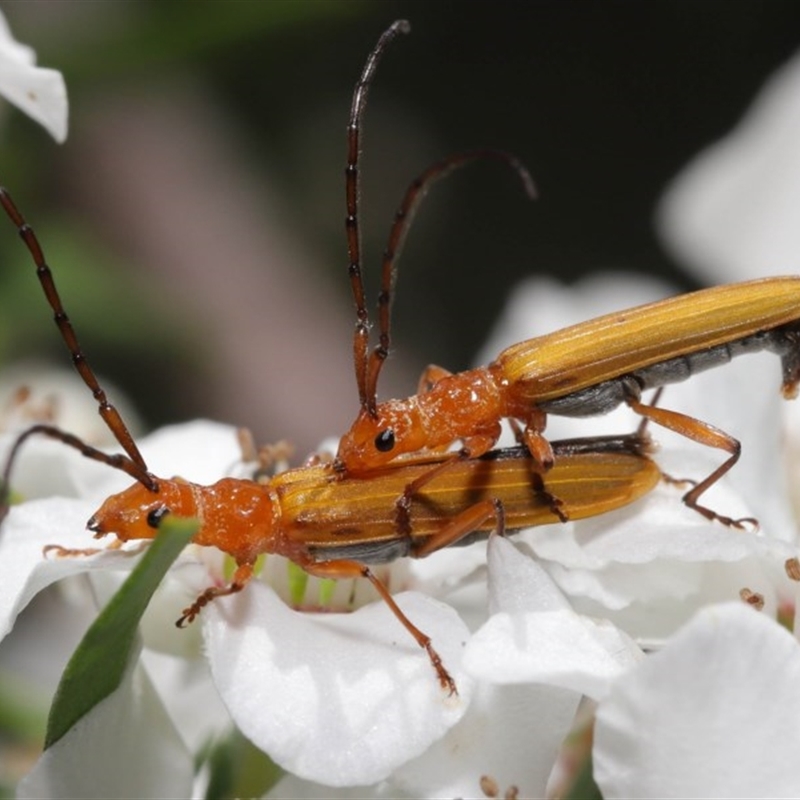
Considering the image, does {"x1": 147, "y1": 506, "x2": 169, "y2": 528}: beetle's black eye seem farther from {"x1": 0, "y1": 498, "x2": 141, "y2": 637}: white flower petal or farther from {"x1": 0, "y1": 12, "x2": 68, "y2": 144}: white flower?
{"x1": 0, "y1": 12, "x2": 68, "y2": 144}: white flower

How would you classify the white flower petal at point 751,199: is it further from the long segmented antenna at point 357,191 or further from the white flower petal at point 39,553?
the white flower petal at point 39,553

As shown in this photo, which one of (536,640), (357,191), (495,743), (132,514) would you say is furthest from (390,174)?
(536,640)

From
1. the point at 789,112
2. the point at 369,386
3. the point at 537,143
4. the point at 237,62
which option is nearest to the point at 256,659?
the point at 369,386

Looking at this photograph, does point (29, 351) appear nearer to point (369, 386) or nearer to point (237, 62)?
point (237, 62)

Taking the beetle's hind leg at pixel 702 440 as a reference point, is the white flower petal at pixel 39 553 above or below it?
above

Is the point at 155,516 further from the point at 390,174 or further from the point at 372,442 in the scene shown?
the point at 390,174

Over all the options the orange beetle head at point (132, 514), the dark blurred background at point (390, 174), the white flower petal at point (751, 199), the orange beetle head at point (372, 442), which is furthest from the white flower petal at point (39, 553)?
the dark blurred background at point (390, 174)

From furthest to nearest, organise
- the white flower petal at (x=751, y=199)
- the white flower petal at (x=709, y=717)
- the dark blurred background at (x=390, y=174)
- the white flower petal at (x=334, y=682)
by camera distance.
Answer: the dark blurred background at (x=390, y=174), the white flower petal at (x=751, y=199), the white flower petal at (x=334, y=682), the white flower petal at (x=709, y=717)
